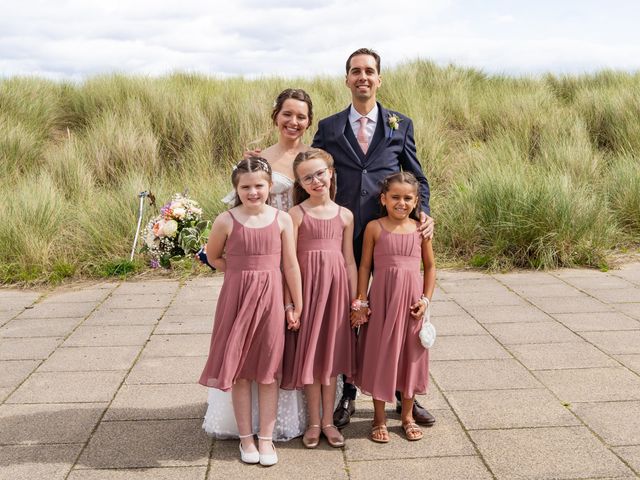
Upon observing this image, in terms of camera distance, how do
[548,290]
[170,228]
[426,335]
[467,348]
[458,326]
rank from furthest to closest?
[170,228] < [548,290] < [458,326] < [467,348] < [426,335]

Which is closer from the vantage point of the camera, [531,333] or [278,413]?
[278,413]

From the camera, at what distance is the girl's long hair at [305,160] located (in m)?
3.72

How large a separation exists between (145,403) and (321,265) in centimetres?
149

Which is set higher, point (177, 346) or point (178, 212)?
point (178, 212)

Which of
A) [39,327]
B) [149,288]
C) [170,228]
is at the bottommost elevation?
[149,288]

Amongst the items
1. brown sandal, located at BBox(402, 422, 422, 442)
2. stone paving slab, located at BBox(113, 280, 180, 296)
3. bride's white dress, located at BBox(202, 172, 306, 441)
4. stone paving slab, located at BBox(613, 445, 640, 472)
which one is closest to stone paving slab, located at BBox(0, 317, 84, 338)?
stone paving slab, located at BBox(113, 280, 180, 296)

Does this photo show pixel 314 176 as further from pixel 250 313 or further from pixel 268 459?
pixel 268 459

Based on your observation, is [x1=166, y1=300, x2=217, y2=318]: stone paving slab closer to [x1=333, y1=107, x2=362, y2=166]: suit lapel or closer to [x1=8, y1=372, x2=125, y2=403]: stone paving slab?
Answer: [x1=8, y1=372, x2=125, y2=403]: stone paving slab

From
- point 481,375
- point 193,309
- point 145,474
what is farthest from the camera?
point 193,309

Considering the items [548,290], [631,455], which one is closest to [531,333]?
[548,290]

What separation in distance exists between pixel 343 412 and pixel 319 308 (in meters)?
0.70

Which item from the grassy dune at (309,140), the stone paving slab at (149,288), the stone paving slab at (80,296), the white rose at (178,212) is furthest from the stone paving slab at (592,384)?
the white rose at (178,212)

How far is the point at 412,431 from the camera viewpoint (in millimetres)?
3887

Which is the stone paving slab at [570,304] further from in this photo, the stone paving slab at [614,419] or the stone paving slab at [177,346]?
the stone paving slab at [177,346]
